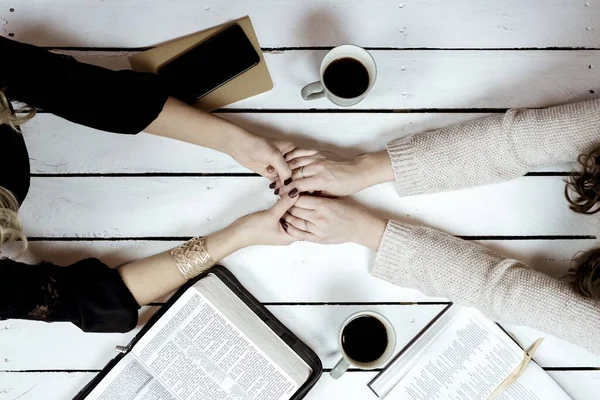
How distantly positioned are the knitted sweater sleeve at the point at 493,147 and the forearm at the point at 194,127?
0.32m

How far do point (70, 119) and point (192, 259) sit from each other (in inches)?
13.5

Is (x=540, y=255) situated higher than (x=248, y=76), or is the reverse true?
(x=248, y=76)

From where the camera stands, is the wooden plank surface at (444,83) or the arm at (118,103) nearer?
the arm at (118,103)

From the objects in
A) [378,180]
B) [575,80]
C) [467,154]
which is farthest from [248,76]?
[575,80]

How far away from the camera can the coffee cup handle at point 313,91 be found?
105 cm

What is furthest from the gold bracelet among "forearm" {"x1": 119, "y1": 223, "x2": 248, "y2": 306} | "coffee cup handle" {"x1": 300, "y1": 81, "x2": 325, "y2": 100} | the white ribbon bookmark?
the white ribbon bookmark

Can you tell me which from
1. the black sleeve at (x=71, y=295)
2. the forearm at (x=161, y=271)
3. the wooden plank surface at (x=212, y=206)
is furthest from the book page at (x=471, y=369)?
the black sleeve at (x=71, y=295)

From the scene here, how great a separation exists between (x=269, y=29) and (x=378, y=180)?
1.29 feet

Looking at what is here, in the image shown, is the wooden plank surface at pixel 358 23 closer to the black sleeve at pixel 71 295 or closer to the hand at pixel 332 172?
the hand at pixel 332 172

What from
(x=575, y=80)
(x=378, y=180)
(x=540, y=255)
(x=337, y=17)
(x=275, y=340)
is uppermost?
(x=337, y=17)

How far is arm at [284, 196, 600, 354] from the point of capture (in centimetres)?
97

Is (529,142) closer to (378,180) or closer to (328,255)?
(378,180)

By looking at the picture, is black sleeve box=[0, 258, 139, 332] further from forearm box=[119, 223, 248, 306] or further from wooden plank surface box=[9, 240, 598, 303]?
wooden plank surface box=[9, 240, 598, 303]

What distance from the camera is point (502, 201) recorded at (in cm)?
111
